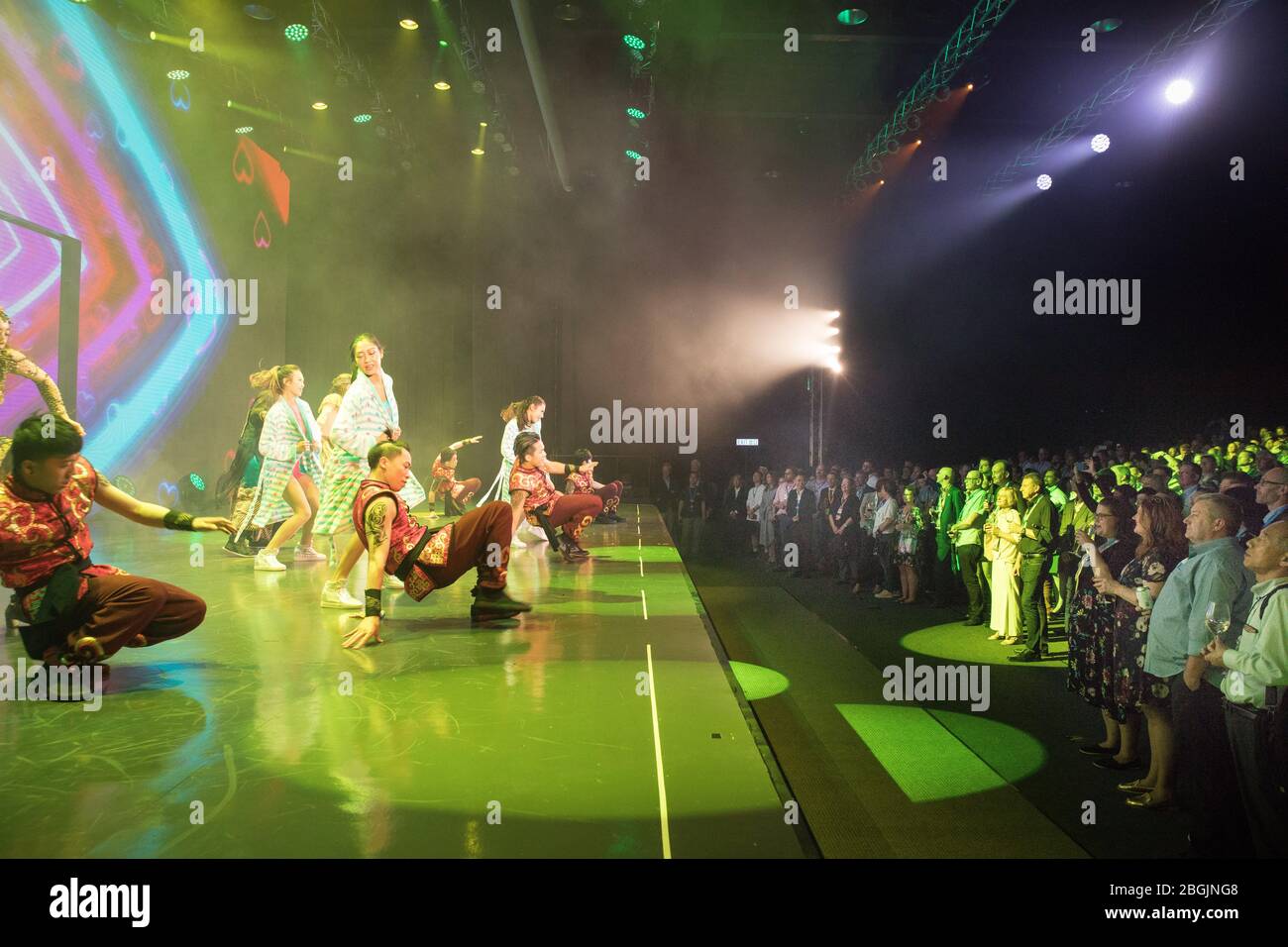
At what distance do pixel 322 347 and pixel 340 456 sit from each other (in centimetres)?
816

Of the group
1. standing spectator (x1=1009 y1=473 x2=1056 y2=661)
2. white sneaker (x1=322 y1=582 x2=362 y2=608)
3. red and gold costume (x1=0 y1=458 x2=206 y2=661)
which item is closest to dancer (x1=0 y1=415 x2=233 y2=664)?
red and gold costume (x1=0 y1=458 x2=206 y2=661)

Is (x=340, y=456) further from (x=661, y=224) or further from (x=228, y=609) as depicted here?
(x=661, y=224)

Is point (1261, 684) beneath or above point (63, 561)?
beneath

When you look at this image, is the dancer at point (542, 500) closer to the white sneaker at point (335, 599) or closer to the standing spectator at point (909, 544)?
the white sneaker at point (335, 599)

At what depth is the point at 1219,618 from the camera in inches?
106

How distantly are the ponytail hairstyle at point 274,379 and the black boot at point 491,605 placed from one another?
267 centimetres

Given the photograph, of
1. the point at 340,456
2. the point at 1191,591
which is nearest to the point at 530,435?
the point at 340,456

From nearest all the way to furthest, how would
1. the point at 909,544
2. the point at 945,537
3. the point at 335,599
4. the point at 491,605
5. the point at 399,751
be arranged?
the point at 399,751
the point at 491,605
the point at 335,599
the point at 945,537
the point at 909,544

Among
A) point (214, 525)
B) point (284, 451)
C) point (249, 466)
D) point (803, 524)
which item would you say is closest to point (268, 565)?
point (284, 451)

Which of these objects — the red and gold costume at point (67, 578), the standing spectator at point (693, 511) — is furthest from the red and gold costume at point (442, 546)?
the standing spectator at point (693, 511)

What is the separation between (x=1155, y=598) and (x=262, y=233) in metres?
11.9

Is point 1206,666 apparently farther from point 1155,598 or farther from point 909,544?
point 909,544

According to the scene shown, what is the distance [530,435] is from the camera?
20.6 feet
